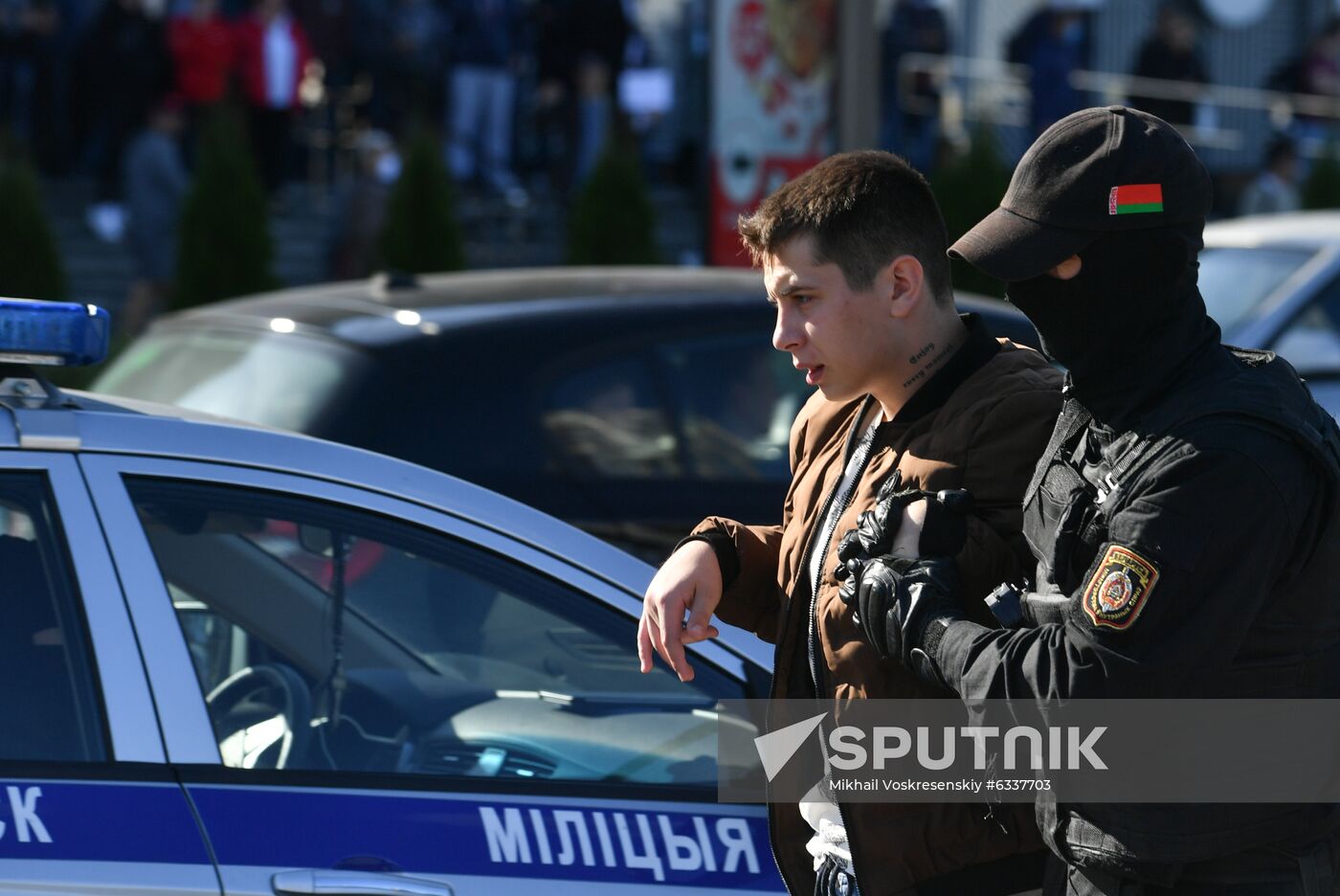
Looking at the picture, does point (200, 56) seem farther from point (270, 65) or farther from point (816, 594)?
point (816, 594)

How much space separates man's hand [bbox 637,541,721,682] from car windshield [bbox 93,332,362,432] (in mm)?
2133

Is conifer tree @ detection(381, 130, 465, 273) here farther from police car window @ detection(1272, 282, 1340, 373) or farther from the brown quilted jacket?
the brown quilted jacket

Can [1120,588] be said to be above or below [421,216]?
above

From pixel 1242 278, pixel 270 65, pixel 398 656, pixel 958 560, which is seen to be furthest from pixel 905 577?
pixel 270 65

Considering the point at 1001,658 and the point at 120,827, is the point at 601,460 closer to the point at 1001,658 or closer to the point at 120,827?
the point at 120,827

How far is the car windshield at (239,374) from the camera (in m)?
4.40

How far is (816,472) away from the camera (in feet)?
7.68

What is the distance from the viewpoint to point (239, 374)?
469cm

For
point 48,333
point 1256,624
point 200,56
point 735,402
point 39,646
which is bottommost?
point 735,402

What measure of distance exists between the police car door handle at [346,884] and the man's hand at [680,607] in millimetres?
419

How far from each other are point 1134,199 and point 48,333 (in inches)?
58.4

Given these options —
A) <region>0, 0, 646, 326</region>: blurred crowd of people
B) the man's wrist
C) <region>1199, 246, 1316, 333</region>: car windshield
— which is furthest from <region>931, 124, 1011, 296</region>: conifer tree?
the man's wrist

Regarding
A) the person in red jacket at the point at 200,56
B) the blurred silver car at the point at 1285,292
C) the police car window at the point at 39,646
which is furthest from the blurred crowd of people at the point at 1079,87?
the police car window at the point at 39,646

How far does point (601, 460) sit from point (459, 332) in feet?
1.64
